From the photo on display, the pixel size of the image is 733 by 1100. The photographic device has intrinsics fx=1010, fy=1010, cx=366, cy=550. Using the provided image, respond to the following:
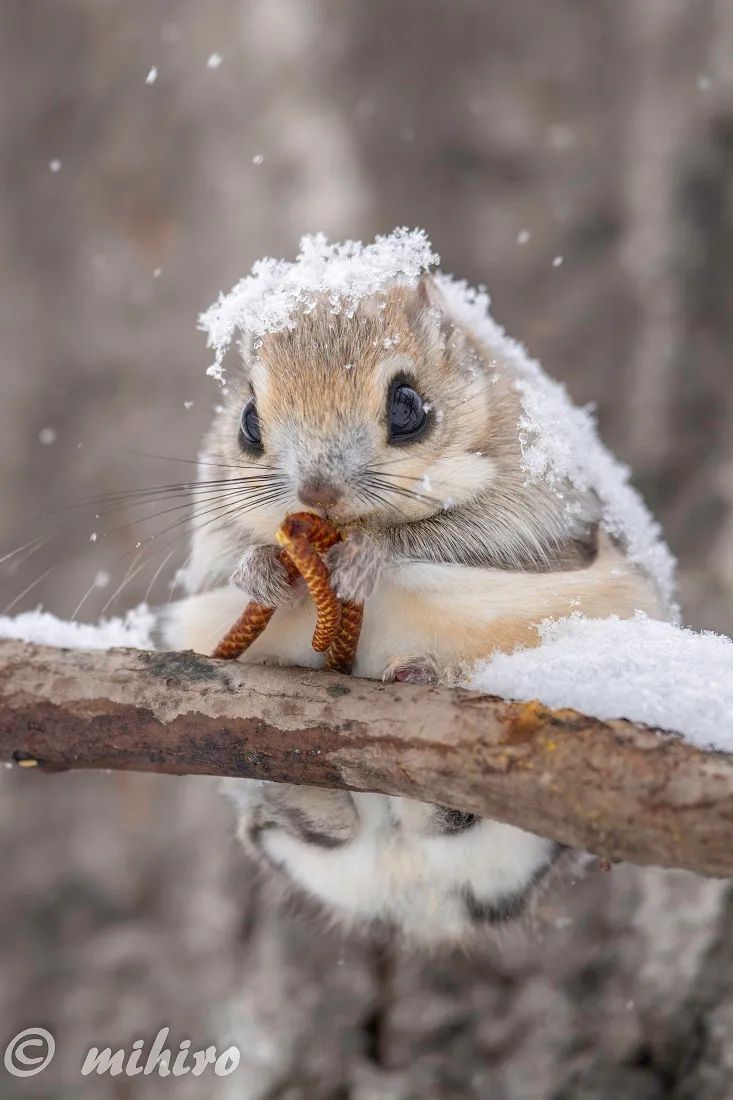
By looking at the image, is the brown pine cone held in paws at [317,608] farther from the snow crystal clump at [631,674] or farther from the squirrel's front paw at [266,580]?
the snow crystal clump at [631,674]

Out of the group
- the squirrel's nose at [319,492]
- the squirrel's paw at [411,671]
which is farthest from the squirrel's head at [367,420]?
the squirrel's paw at [411,671]

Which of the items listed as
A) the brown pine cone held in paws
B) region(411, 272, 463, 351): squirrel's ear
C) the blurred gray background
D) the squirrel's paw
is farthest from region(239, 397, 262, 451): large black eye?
the blurred gray background

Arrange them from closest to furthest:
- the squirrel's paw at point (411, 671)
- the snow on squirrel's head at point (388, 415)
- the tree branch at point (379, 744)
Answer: the tree branch at point (379, 744)
the squirrel's paw at point (411, 671)
the snow on squirrel's head at point (388, 415)

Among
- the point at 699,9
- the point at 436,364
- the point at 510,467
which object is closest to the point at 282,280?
the point at 436,364

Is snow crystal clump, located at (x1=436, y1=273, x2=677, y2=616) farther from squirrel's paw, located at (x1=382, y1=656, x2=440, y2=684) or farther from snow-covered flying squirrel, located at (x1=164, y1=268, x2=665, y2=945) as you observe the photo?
squirrel's paw, located at (x1=382, y1=656, x2=440, y2=684)

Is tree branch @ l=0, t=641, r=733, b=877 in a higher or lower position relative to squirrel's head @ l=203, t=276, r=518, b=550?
lower

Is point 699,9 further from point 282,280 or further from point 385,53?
point 282,280
